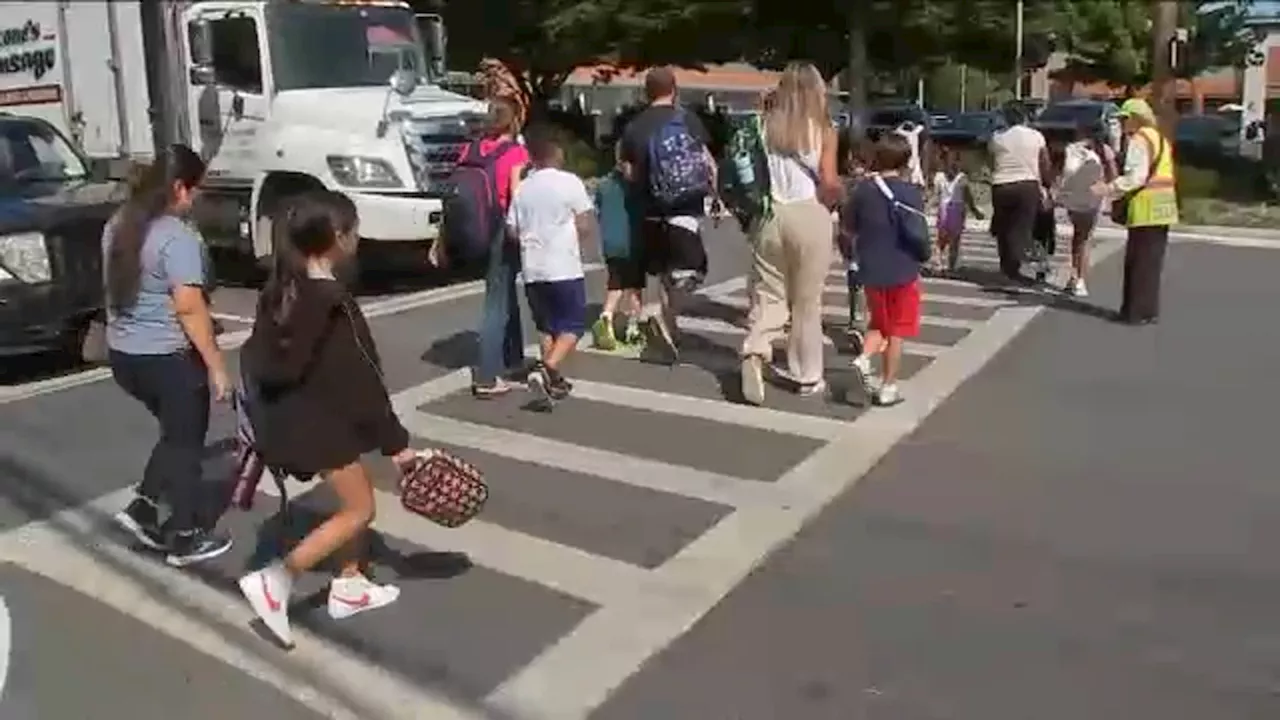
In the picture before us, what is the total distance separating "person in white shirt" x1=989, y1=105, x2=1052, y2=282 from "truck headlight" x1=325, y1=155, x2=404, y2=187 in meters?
5.38

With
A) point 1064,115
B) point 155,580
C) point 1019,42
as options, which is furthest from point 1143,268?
point 1019,42

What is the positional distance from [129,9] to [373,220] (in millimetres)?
2848

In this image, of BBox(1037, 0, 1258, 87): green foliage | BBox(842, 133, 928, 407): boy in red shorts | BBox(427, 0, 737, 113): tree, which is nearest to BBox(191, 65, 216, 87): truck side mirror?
BBox(842, 133, 928, 407): boy in red shorts

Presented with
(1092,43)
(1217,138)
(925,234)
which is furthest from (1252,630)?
(1092,43)

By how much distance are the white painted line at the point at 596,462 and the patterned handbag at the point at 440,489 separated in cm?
173

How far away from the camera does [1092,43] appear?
52250 mm

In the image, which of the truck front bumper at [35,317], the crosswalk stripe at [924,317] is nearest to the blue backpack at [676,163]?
the crosswalk stripe at [924,317]

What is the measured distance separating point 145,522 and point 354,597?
1324mm

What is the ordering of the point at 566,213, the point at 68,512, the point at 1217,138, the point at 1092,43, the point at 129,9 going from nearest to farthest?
the point at 68,512 → the point at 566,213 → the point at 129,9 → the point at 1217,138 → the point at 1092,43

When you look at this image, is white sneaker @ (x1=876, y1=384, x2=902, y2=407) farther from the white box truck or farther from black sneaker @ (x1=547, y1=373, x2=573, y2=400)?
the white box truck

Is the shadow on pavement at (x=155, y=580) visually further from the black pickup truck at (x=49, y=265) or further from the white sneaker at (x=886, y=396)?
the white sneaker at (x=886, y=396)

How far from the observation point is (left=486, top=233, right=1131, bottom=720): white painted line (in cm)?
462

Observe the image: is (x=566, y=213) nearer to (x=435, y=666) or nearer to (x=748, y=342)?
(x=748, y=342)

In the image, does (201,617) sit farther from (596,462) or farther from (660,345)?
(660,345)
